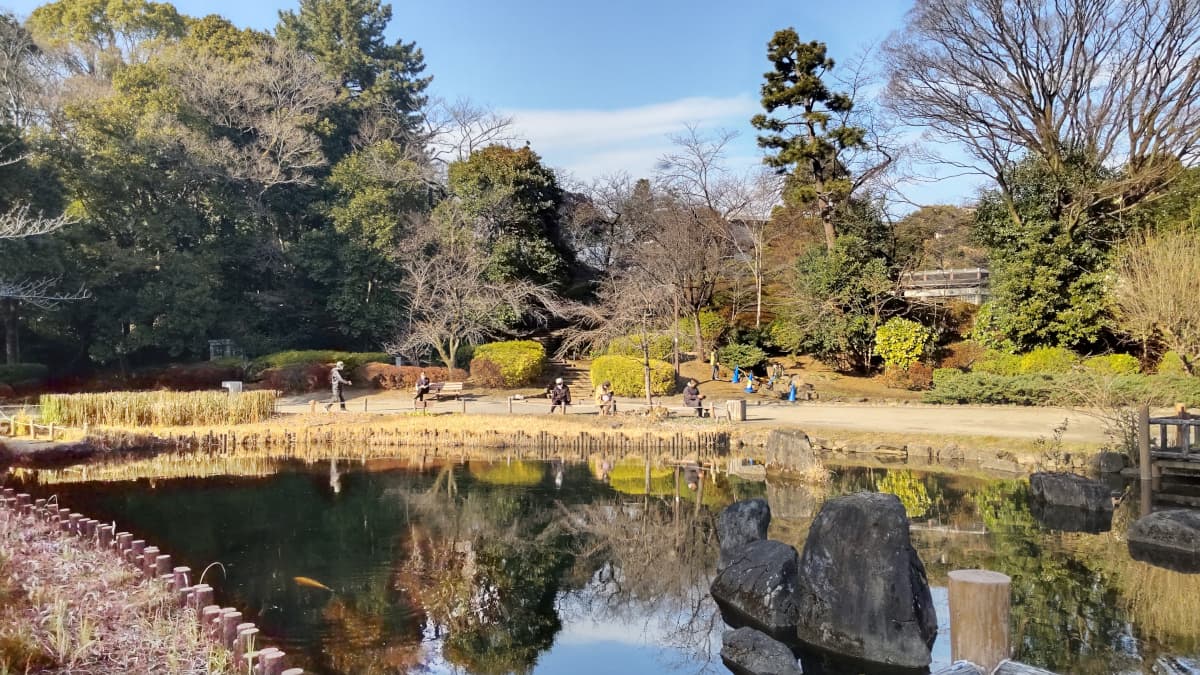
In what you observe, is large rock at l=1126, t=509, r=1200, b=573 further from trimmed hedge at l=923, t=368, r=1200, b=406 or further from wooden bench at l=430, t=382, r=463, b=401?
wooden bench at l=430, t=382, r=463, b=401

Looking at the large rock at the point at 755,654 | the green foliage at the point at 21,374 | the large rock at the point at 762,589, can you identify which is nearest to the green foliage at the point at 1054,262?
the large rock at the point at 762,589

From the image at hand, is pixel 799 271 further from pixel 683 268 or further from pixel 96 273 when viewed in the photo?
pixel 96 273

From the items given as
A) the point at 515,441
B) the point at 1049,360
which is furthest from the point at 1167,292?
the point at 515,441

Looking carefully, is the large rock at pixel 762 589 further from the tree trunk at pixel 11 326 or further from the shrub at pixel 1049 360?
the tree trunk at pixel 11 326

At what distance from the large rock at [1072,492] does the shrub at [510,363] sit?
1597 cm

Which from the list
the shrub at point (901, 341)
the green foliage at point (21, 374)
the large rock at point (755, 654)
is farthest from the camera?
the shrub at point (901, 341)

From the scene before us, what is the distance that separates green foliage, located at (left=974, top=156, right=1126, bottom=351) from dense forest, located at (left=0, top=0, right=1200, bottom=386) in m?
0.08

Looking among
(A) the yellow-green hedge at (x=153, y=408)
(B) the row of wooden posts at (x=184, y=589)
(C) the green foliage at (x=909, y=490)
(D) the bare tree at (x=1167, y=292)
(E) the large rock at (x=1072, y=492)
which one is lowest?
(C) the green foliage at (x=909, y=490)

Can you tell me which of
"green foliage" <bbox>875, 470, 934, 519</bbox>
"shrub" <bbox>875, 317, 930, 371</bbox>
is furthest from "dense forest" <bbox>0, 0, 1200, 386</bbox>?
"green foliage" <bbox>875, 470, 934, 519</bbox>

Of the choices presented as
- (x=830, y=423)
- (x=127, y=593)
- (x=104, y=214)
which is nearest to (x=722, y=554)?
(x=127, y=593)

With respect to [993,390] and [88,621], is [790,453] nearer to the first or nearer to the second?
[993,390]

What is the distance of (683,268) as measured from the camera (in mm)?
28625

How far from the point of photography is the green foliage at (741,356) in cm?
2800

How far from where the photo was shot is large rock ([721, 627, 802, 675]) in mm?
6852
